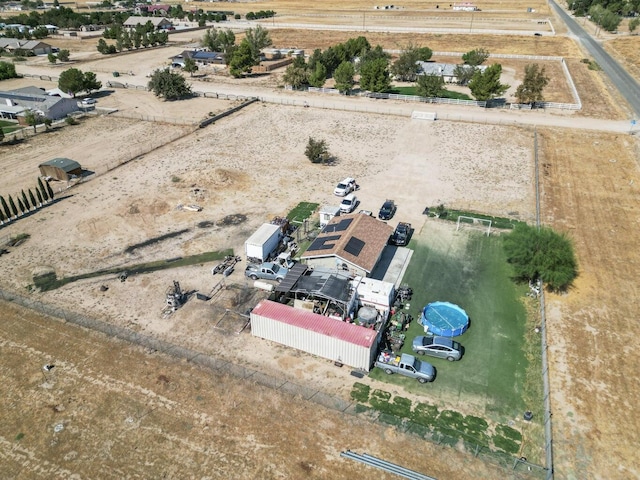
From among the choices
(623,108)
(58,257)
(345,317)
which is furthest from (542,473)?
(623,108)

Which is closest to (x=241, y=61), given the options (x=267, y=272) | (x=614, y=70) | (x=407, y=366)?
(x=267, y=272)

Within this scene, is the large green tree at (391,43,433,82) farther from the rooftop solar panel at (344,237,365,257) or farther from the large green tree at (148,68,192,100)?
the rooftop solar panel at (344,237,365,257)

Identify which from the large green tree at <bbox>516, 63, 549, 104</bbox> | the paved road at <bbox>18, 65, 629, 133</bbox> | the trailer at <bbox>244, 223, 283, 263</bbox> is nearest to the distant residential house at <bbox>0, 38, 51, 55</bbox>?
the paved road at <bbox>18, 65, 629, 133</bbox>

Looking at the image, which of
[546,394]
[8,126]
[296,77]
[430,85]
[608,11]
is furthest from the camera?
[608,11]

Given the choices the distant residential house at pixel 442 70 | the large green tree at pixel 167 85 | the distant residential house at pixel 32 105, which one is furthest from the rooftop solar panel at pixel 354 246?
the distant residential house at pixel 442 70

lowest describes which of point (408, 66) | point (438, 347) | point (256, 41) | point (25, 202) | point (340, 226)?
point (438, 347)

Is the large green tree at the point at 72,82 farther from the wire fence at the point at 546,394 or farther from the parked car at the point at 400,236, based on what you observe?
the wire fence at the point at 546,394

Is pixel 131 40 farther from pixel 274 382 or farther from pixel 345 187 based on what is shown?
pixel 274 382

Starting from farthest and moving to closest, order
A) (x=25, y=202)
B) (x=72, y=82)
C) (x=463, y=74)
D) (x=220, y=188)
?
(x=463, y=74) < (x=72, y=82) < (x=220, y=188) < (x=25, y=202)
